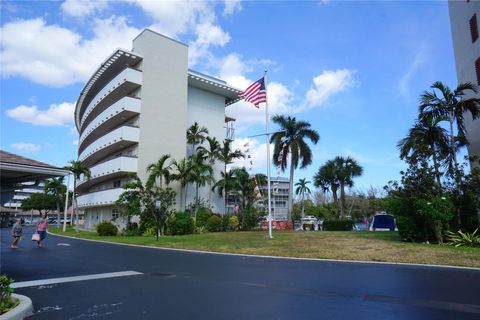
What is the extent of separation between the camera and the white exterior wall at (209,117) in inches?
1633

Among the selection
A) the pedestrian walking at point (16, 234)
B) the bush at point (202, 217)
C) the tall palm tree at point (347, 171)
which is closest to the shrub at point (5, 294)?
the pedestrian walking at point (16, 234)

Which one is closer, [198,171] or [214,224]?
[214,224]

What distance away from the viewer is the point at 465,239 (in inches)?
648

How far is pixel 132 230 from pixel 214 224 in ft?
24.9

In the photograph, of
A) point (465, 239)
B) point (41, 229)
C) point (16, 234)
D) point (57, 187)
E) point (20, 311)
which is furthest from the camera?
point (57, 187)

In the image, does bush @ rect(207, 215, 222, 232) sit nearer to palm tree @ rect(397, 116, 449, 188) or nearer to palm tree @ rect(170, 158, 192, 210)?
palm tree @ rect(170, 158, 192, 210)

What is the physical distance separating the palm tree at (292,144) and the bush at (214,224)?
8.28 meters

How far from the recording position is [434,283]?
29.6 feet

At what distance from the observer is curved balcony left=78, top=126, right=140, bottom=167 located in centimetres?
3397

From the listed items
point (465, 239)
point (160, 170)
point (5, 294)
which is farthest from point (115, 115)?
point (5, 294)

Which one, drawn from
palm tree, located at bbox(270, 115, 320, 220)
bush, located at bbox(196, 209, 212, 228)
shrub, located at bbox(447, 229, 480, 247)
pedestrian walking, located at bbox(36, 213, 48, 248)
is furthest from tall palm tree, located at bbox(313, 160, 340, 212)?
pedestrian walking, located at bbox(36, 213, 48, 248)

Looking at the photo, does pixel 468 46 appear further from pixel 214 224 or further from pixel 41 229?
pixel 41 229

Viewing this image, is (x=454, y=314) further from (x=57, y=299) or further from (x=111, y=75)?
(x=111, y=75)

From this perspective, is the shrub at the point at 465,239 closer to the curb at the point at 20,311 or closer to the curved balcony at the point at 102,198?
the curb at the point at 20,311
